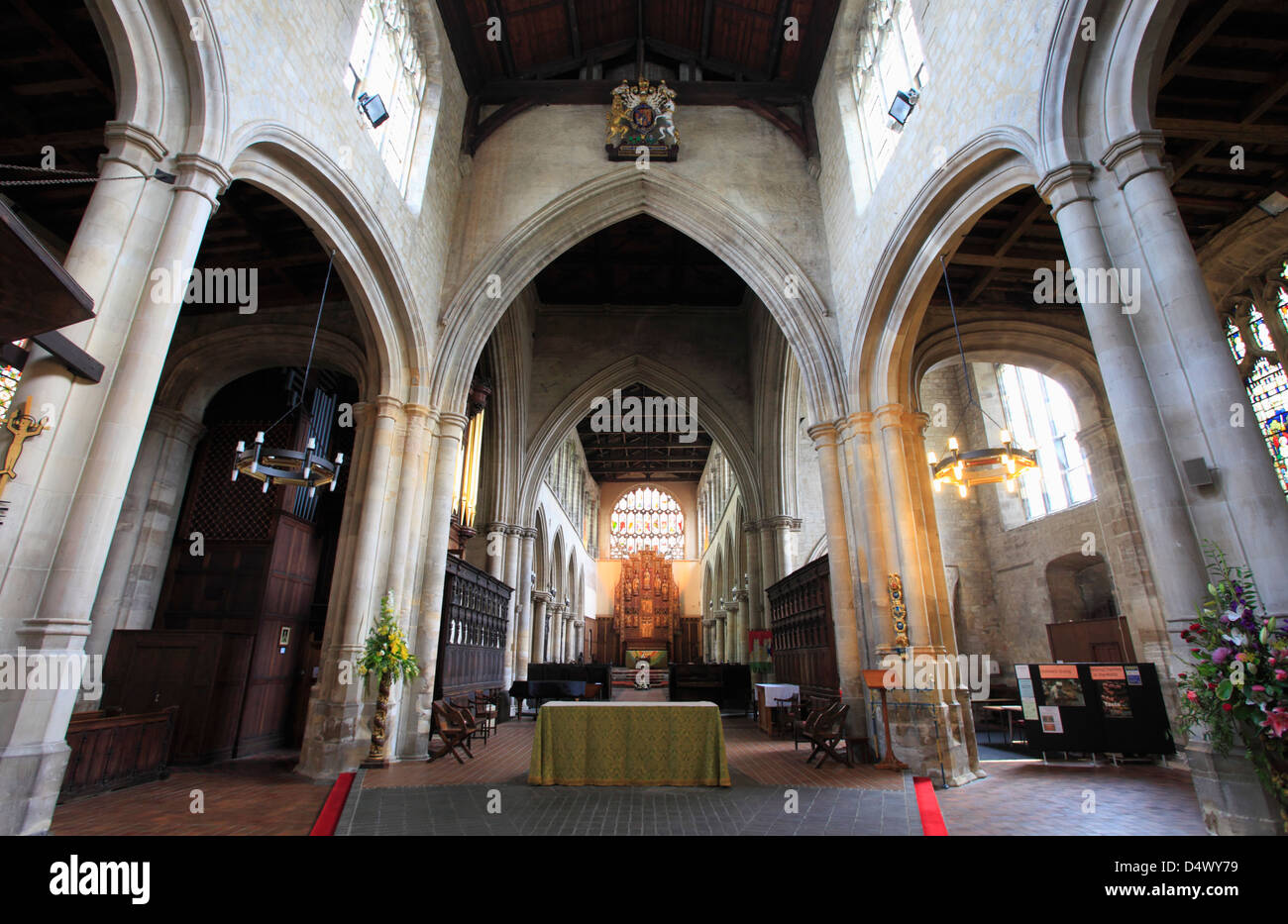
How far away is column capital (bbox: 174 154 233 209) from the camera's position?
4453mm

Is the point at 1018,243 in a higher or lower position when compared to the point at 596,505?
lower

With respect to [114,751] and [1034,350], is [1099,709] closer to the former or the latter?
[1034,350]

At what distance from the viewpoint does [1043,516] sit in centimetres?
1246

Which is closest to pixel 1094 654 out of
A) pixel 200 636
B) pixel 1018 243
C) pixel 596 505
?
pixel 1018 243

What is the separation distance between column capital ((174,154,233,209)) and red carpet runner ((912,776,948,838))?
6.14 metres

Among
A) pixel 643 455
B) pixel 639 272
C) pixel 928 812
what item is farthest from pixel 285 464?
pixel 643 455

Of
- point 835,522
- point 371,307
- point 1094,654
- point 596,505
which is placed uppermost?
point 596,505

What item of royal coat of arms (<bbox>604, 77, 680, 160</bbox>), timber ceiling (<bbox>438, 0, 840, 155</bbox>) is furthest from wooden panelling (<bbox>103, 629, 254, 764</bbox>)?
royal coat of arms (<bbox>604, 77, 680, 160</bbox>)

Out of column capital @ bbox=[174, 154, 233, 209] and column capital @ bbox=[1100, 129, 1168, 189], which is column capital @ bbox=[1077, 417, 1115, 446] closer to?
column capital @ bbox=[1100, 129, 1168, 189]

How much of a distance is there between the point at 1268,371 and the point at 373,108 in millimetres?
11787

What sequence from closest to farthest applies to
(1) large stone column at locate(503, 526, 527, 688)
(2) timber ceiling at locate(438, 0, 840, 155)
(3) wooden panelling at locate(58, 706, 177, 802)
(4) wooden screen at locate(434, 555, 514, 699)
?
(3) wooden panelling at locate(58, 706, 177, 802) < (4) wooden screen at locate(434, 555, 514, 699) < (2) timber ceiling at locate(438, 0, 840, 155) < (1) large stone column at locate(503, 526, 527, 688)

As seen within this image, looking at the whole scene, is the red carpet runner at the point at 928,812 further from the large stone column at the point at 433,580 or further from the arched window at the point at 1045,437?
the arched window at the point at 1045,437
